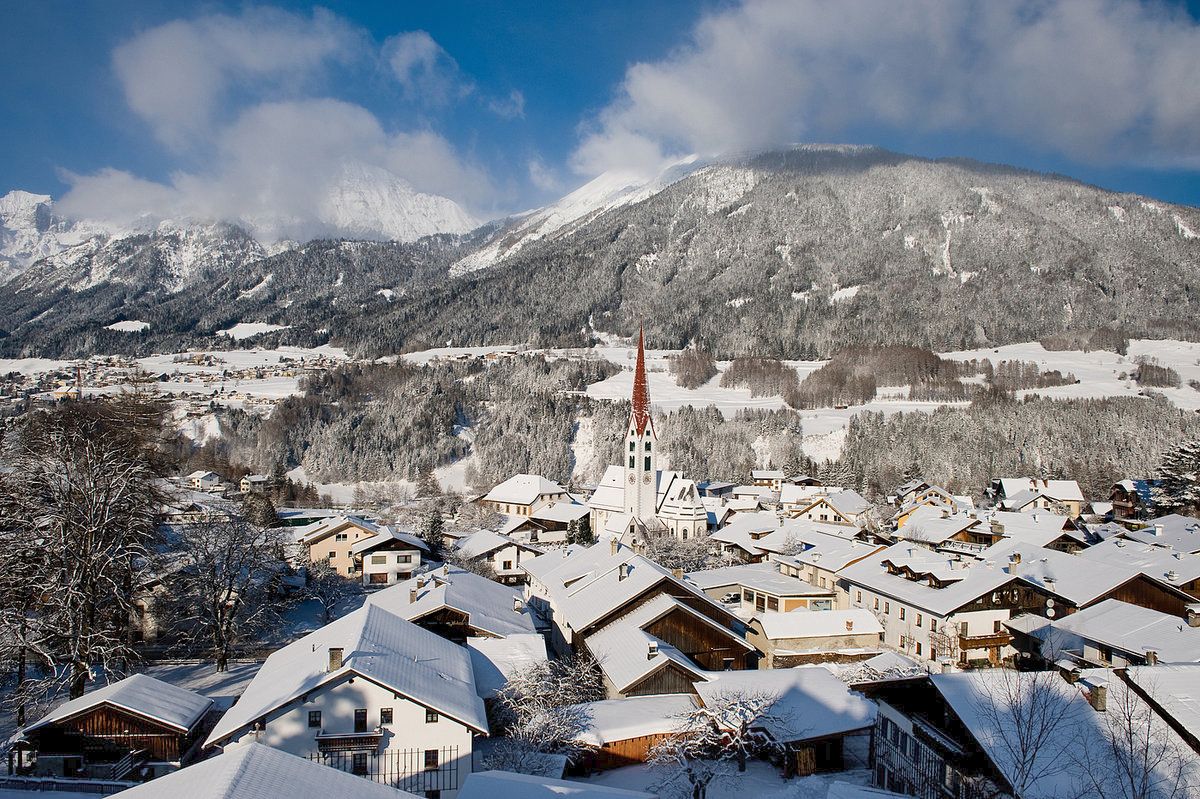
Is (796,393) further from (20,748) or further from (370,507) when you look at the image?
(20,748)

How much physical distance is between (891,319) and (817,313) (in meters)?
17.3

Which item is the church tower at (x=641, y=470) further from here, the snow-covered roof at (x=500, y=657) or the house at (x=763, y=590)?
→ the snow-covered roof at (x=500, y=657)

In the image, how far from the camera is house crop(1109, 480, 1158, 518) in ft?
226

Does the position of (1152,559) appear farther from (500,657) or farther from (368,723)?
(368,723)

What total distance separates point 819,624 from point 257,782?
2834 centimetres

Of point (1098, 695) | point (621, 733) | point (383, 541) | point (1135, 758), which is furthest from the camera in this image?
point (383, 541)

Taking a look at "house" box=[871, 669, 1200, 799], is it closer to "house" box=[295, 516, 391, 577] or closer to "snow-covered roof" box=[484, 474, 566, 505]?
"house" box=[295, 516, 391, 577]

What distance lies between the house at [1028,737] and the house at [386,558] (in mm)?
36504

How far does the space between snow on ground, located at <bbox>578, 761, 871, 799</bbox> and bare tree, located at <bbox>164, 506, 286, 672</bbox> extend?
58.5 ft

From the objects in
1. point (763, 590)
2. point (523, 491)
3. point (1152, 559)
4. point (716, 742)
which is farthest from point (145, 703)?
point (523, 491)

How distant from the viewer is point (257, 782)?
8.95 m

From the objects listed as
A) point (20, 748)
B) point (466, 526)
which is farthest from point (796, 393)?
point (20, 748)

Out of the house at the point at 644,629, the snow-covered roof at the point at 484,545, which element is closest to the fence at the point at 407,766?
the house at the point at 644,629

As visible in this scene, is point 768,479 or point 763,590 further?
point 768,479
